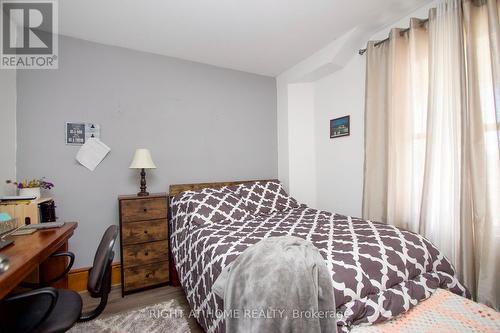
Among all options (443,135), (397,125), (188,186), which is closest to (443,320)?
(443,135)

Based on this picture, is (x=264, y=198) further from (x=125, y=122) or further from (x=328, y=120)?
(x=125, y=122)

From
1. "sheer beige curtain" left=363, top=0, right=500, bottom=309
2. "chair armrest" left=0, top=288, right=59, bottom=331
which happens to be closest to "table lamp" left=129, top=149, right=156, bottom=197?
"chair armrest" left=0, top=288, right=59, bottom=331

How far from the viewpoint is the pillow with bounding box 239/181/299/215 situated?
256 cm

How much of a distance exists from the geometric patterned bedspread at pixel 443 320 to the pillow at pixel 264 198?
1.50 metres

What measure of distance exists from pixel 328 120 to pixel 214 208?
1.83 meters

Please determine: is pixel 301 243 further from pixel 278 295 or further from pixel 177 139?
pixel 177 139

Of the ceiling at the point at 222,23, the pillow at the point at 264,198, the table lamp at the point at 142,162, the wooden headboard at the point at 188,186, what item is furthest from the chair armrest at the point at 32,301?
the ceiling at the point at 222,23

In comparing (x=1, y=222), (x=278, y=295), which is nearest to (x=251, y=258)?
(x=278, y=295)

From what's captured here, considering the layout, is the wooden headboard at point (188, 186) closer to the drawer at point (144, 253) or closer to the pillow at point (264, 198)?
the pillow at point (264, 198)

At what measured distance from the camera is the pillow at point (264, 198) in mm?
2559

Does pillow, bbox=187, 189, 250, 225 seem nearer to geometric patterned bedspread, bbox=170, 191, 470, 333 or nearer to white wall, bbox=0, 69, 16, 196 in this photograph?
geometric patterned bedspread, bbox=170, 191, 470, 333

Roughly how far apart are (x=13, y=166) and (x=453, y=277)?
3485 mm

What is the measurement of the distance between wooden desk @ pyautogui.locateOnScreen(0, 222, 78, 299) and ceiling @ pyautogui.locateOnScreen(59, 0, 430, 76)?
172cm

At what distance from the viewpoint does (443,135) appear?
1846 millimetres
